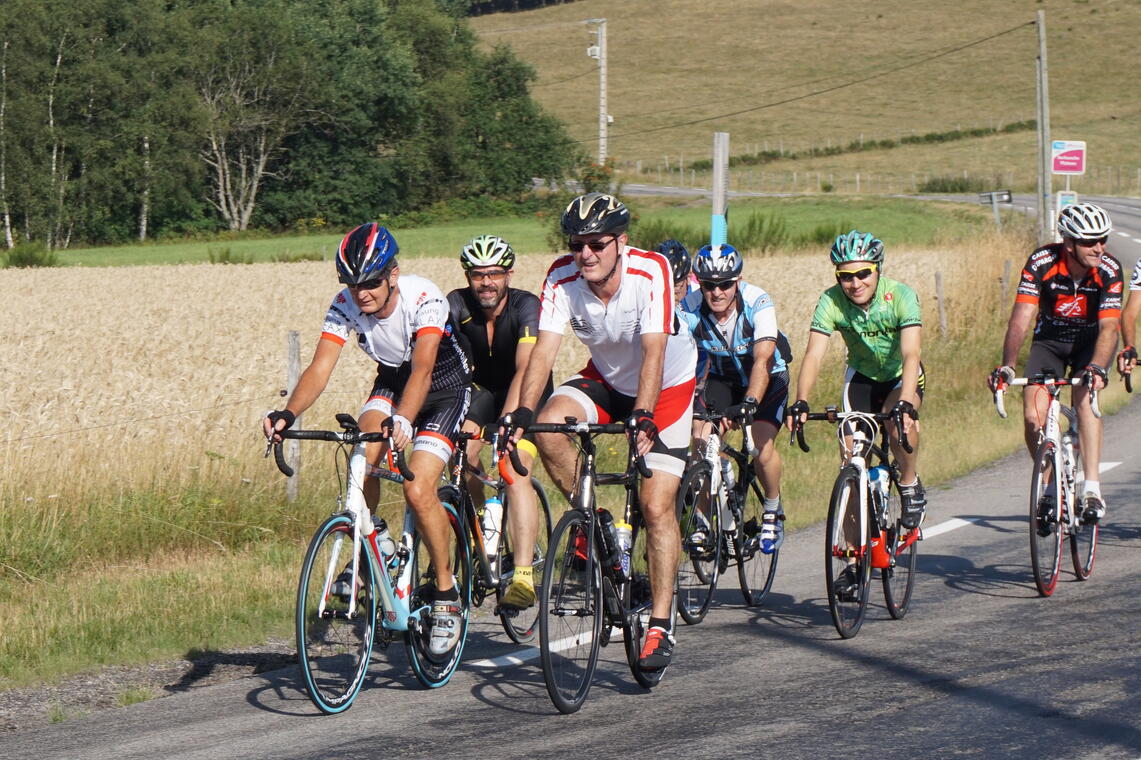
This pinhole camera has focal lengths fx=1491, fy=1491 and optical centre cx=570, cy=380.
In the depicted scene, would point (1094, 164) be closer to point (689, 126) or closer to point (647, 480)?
point (689, 126)

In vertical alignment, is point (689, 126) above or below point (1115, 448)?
above

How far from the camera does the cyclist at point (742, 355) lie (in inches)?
342

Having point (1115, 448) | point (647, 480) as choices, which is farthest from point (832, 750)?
point (1115, 448)

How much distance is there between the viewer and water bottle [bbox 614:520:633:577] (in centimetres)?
658

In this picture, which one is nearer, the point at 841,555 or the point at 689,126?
the point at 841,555

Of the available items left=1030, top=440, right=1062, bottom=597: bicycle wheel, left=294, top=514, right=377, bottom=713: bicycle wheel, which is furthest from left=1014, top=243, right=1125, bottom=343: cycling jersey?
left=294, top=514, right=377, bottom=713: bicycle wheel

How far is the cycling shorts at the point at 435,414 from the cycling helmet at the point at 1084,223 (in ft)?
13.2

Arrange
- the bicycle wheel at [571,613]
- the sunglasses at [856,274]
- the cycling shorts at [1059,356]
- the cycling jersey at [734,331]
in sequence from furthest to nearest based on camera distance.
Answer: the cycling shorts at [1059,356] < the cycling jersey at [734,331] < the sunglasses at [856,274] < the bicycle wheel at [571,613]

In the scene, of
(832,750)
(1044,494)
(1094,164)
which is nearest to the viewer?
(832,750)

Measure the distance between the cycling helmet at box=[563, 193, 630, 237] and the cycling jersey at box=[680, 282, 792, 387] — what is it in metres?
2.46

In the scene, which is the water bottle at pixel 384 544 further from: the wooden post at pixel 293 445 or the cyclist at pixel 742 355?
the wooden post at pixel 293 445

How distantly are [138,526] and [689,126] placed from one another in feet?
329

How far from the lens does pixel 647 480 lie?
6715 mm

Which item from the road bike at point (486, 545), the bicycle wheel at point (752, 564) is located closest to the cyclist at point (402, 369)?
the road bike at point (486, 545)
